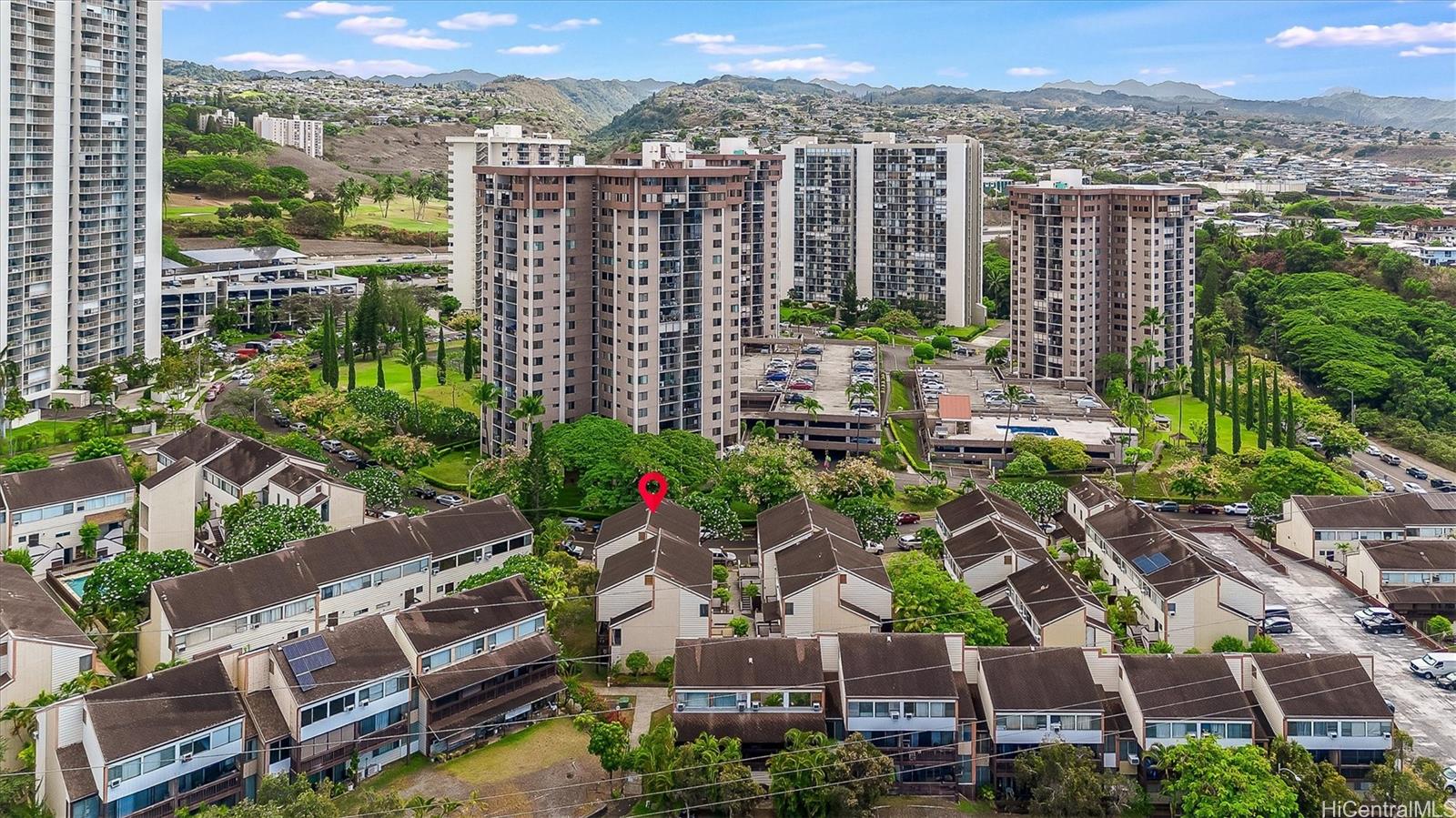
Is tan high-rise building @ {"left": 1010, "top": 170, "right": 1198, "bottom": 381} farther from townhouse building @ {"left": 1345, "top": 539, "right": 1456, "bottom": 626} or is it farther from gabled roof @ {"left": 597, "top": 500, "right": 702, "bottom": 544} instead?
gabled roof @ {"left": 597, "top": 500, "right": 702, "bottom": 544}

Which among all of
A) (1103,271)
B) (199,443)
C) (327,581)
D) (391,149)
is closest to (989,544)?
(327,581)

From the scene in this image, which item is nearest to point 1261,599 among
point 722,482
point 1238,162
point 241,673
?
point 722,482

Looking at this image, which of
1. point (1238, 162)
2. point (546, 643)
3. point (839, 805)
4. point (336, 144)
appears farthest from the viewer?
point (1238, 162)

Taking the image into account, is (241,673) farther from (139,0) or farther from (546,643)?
(139,0)

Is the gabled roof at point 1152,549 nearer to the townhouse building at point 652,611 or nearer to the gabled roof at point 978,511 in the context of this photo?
the gabled roof at point 978,511

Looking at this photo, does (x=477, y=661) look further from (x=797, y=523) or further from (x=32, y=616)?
(x=797, y=523)

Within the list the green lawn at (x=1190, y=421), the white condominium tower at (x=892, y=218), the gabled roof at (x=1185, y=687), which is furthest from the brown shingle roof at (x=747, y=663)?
the white condominium tower at (x=892, y=218)

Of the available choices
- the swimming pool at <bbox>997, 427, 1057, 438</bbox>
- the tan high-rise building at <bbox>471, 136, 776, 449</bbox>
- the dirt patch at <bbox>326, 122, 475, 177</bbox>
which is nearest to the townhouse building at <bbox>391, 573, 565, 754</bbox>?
the tan high-rise building at <bbox>471, 136, 776, 449</bbox>
